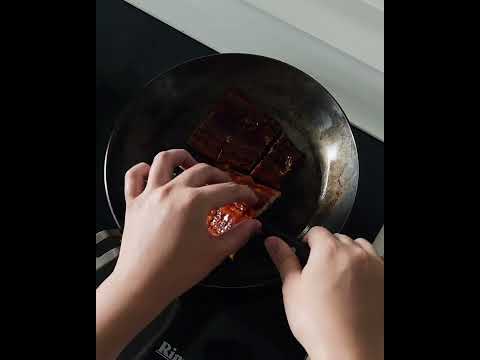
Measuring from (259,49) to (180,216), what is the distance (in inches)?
17.5

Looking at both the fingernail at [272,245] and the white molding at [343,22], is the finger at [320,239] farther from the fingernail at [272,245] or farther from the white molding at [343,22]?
the white molding at [343,22]

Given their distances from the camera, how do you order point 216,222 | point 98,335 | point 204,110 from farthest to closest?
point 204,110 → point 216,222 → point 98,335

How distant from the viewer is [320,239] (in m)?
0.62

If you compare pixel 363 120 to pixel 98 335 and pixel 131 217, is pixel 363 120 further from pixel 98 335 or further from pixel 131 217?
pixel 98 335

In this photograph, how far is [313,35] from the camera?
2.69ft

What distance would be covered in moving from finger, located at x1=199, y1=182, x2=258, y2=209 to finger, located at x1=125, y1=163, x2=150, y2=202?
12 cm

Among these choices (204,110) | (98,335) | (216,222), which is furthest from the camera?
(204,110)

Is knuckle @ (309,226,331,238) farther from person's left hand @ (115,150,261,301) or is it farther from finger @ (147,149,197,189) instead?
finger @ (147,149,197,189)

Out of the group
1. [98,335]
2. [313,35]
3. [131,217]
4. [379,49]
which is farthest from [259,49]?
[98,335]

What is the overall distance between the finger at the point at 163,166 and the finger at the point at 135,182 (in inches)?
1.2

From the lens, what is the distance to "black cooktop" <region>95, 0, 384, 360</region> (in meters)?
0.74

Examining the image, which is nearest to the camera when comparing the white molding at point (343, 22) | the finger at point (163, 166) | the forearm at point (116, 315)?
the forearm at point (116, 315)

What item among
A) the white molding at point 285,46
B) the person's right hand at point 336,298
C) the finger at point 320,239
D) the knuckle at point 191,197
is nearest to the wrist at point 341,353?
the person's right hand at point 336,298

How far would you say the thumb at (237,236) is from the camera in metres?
0.63
